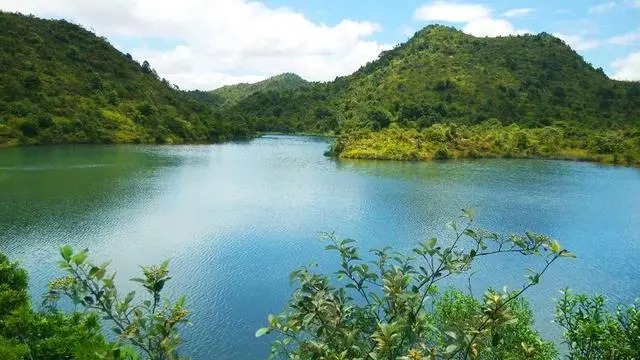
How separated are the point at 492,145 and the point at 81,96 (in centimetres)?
8858

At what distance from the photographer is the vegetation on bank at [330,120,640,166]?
90.9 metres

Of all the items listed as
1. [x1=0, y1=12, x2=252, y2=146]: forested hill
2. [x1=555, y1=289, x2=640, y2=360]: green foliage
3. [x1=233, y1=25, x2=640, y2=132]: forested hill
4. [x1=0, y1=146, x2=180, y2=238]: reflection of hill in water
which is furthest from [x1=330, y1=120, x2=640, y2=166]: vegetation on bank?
[x1=555, y1=289, x2=640, y2=360]: green foliage

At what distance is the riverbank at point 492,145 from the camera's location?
298 feet

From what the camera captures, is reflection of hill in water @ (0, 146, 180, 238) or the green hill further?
the green hill

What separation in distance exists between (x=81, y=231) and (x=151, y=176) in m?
27.8

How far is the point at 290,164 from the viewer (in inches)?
3243

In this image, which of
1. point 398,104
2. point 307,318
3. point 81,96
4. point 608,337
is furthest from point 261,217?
point 398,104

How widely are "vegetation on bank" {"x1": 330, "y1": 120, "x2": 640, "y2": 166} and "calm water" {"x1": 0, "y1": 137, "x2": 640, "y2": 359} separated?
1210 cm

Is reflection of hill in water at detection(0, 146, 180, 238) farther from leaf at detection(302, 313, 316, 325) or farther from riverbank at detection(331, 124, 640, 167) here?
leaf at detection(302, 313, 316, 325)

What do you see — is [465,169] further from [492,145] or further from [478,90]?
[478,90]

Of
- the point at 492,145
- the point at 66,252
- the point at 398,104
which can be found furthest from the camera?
the point at 398,104

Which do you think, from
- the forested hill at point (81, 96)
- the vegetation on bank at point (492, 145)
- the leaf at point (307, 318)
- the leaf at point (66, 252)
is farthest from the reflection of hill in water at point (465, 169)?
the leaf at point (66, 252)

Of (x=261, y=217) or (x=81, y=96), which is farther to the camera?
(x=81, y=96)

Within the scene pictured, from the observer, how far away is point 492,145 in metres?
100
